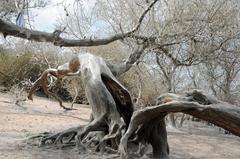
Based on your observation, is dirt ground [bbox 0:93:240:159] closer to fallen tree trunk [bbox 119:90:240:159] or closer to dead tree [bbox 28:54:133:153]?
dead tree [bbox 28:54:133:153]

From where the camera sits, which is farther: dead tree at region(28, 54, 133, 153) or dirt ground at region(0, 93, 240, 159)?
dead tree at region(28, 54, 133, 153)

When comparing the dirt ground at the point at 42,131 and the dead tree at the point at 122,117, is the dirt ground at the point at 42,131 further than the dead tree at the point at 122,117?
Yes

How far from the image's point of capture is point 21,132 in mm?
12141

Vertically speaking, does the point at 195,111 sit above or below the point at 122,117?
above

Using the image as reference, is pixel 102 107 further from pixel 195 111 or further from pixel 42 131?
pixel 195 111

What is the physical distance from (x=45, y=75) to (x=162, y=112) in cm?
778

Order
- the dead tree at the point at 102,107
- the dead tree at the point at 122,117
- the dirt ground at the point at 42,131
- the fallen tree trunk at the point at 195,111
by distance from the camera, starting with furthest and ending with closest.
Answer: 1. the dead tree at the point at 102,107
2. the dirt ground at the point at 42,131
3. the dead tree at the point at 122,117
4. the fallen tree trunk at the point at 195,111

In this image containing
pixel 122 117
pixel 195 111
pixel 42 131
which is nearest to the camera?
pixel 195 111

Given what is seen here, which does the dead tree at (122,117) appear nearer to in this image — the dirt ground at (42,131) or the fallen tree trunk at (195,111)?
the fallen tree trunk at (195,111)

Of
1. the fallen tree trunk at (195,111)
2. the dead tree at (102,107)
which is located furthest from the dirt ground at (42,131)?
the fallen tree trunk at (195,111)

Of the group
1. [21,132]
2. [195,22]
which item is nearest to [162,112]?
[21,132]

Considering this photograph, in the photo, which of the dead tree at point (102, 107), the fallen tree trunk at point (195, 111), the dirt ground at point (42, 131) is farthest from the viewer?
the dead tree at point (102, 107)

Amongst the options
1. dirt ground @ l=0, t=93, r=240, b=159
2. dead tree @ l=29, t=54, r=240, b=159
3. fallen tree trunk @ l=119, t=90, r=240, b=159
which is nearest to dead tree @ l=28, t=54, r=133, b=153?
dead tree @ l=29, t=54, r=240, b=159

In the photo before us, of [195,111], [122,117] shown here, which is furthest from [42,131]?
[195,111]
